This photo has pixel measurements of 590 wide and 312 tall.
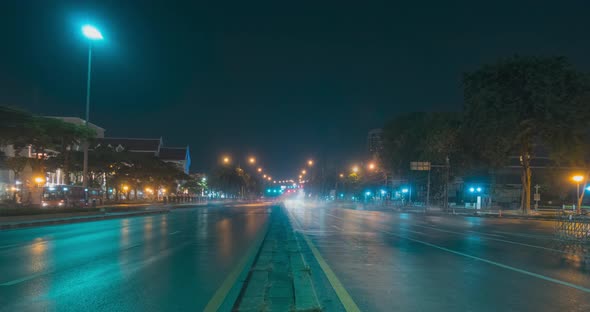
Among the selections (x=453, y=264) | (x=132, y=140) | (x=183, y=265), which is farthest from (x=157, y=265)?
(x=132, y=140)

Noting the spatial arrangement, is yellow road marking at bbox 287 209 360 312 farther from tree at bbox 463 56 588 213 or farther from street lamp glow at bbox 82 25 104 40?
tree at bbox 463 56 588 213

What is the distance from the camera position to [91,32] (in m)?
34.5

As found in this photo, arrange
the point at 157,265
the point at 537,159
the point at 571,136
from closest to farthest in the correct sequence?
the point at 157,265, the point at 571,136, the point at 537,159

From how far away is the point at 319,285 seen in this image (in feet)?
31.9

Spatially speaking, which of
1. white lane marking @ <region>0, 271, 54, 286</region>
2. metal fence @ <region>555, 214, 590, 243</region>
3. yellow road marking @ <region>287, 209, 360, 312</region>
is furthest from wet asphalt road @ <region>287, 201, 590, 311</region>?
white lane marking @ <region>0, 271, 54, 286</region>

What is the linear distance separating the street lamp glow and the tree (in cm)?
3403

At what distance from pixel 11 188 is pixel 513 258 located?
224 ft

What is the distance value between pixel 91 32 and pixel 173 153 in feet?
369

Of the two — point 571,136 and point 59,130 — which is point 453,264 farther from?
point 571,136

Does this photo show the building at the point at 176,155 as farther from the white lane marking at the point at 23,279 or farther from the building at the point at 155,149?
the white lane marking at the point at 23,279

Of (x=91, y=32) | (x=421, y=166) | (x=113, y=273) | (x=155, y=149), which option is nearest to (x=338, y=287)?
(x=113, y=273)

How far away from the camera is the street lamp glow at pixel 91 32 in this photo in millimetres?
34250

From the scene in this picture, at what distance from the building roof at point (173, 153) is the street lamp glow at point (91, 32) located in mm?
109786

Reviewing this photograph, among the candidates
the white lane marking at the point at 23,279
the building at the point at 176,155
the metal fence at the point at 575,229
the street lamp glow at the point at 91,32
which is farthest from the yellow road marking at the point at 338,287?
the building at the point at 176,155
